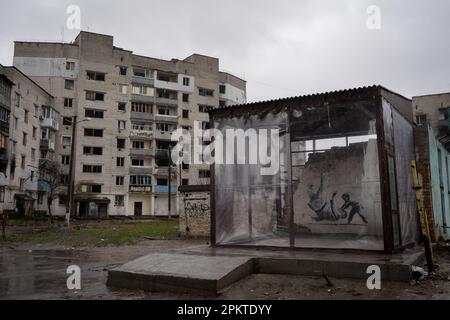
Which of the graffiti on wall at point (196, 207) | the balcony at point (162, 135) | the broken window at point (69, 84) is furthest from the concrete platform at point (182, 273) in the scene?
the broken window at point (69, 84)

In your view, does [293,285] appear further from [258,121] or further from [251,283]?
[258,121]

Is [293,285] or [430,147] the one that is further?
[430,147]

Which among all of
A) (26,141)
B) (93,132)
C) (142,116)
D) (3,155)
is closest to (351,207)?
(3,155)

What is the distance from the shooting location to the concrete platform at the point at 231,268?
7766mm

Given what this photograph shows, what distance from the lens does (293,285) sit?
316 inches

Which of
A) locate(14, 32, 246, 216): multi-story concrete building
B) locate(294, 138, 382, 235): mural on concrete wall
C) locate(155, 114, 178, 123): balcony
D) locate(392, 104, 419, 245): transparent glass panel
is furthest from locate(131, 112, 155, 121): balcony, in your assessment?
locate(392, 104, 419, 245): transparent glass panel

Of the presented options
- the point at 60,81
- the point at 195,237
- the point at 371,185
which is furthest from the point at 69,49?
the point at 371,185

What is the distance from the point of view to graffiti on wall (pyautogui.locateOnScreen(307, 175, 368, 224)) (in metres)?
12.6

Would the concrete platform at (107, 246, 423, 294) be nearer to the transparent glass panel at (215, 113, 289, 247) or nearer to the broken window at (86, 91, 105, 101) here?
the transparent glass panel at (215, 113, 289, 247)

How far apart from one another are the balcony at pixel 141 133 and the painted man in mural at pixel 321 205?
154ft

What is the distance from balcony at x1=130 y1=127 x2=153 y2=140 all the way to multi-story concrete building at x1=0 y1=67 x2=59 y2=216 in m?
10.2
